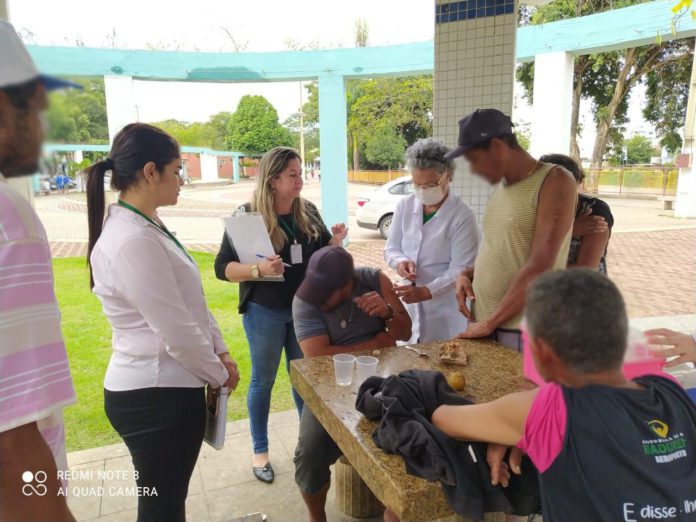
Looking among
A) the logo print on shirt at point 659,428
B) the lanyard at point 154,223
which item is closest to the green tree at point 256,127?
the lanyard at point 154,223

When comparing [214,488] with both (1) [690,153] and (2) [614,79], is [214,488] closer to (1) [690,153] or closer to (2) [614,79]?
(2) [614,79]

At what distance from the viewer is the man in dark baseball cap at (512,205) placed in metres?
0.63

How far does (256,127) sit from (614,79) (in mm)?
6633

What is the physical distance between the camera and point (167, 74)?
3.48ft

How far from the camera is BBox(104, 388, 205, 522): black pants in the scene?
1544mm

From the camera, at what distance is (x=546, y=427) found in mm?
784

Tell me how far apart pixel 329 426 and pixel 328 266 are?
0.94m

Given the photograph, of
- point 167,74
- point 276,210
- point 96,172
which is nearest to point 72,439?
point 276,210

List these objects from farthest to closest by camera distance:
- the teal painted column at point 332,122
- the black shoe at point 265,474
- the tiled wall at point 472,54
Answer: the teal painted column at point 332,122
the black shoe at point 265,474
the tiled wall at point 472,54

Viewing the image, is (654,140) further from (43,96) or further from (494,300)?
(43,96)

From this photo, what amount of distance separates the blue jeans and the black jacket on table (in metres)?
1.34

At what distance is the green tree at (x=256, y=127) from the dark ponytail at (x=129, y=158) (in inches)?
19.4

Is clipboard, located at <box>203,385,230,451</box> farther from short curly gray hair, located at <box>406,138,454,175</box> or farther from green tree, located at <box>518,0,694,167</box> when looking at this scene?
green tree, located at <box>518,0,694,167</box>

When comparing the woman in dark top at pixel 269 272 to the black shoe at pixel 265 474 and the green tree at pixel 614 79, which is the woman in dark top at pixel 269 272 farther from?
the green tree at pixel 614 79
